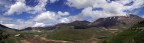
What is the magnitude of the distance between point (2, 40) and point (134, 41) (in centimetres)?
8915

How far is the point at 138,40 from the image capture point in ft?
642

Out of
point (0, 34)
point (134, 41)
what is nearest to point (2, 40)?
point (0, 34)

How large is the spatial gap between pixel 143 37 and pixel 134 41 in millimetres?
7828

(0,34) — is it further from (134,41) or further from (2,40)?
(134,41)

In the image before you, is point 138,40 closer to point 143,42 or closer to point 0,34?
point 143,42

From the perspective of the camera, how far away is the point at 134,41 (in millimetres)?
197250

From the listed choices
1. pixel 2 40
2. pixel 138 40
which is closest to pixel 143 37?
pixel 138 40

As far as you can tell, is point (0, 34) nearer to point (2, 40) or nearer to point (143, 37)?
point (2, 40)

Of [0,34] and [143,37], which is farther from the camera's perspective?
[143,37]

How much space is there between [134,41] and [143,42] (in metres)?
9.34

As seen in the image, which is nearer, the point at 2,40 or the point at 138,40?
the point at 2,40

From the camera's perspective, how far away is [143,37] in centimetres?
19988

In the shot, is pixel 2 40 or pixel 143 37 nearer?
pixel 2 40

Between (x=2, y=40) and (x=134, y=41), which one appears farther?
(x=134, y=41)
